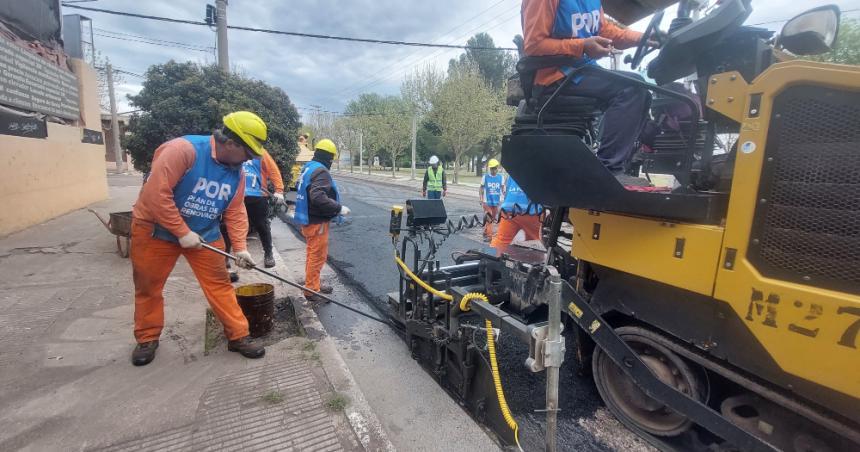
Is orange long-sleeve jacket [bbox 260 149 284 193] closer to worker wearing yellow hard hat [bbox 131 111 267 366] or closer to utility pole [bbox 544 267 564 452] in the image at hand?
worker wearing yellow hard hat [bbox 131 111 267 366]

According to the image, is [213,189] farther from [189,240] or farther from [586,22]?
[586,22]

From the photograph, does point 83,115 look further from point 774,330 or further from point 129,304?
point 774,330

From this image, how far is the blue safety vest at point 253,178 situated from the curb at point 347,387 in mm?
2144

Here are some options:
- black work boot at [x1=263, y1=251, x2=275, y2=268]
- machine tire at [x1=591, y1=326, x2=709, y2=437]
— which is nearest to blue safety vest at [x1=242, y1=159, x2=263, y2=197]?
black work boot at [x1=263, y1=251, x2=275, y2=268]

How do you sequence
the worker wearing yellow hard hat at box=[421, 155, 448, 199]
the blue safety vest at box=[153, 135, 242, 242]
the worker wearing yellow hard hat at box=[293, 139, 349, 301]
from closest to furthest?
the blue safety vest at box=[153, 135, 242, 242], the worker wearing yellow hard hat at box=[293, 139, 349, 301], the worker wearing yellow hard hat at box=[421, 155, 448, 199]

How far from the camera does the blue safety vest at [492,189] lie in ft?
27.3

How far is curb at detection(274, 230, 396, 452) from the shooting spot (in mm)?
2271

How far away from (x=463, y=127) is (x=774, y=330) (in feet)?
89.2

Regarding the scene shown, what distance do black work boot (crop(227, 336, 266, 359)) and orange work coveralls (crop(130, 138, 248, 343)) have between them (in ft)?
0.19

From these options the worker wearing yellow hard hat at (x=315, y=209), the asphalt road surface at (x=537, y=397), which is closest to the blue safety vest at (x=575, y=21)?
the asphalt road surface at (x=537, y=397)

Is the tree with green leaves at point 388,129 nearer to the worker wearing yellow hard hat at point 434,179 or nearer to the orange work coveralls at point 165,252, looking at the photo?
the worker wearing yellow hard hat at point 434,179

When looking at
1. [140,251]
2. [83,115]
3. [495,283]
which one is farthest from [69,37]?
[495,283]

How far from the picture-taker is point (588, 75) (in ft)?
7.55

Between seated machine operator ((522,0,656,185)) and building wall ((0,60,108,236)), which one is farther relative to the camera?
building wall ((0,60,108,236))
